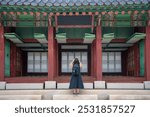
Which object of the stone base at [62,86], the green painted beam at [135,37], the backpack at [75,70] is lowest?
the stone base at [62,86]

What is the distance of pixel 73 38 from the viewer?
17.2 meters

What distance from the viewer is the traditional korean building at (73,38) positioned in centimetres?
1393

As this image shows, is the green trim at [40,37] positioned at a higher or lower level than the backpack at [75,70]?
higher

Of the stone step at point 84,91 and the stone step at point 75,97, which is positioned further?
the stone step at point 84,91

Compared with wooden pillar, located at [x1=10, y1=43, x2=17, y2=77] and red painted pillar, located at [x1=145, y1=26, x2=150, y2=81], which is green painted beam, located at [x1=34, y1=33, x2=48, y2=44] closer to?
wooden pillar, located at [x1=10, y1=43, x2=17, y2=77]

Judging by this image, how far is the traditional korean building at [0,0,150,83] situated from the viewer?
45.7 ft

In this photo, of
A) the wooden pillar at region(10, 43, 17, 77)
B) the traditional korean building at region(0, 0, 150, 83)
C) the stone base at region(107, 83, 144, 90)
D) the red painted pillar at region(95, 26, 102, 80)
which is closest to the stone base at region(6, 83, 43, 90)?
the traditional korean building at region(0, 0, 150, 83)

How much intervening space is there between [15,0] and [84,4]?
150 inches

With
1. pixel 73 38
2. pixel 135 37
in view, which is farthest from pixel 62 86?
pixel 135 37

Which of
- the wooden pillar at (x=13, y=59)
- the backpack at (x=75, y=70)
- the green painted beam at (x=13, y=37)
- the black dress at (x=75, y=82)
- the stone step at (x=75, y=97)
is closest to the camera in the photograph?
the stone step at (x=75, y=97)

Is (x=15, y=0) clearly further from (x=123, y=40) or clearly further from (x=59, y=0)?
(x=123, y=40)

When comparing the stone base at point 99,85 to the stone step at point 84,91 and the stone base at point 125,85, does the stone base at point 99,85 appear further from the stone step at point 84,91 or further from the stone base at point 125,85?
the stone step at point 84,91

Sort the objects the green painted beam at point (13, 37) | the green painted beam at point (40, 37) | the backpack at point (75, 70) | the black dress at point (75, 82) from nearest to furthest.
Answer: the backpack at point (75, 70) < the black dress at point (75, 82) < the green painted beam at point (13, 37) < the green painted beam at point (40, 37)

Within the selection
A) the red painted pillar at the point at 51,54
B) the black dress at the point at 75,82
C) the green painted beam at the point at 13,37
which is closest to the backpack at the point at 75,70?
the black dress at the point at 75,82
